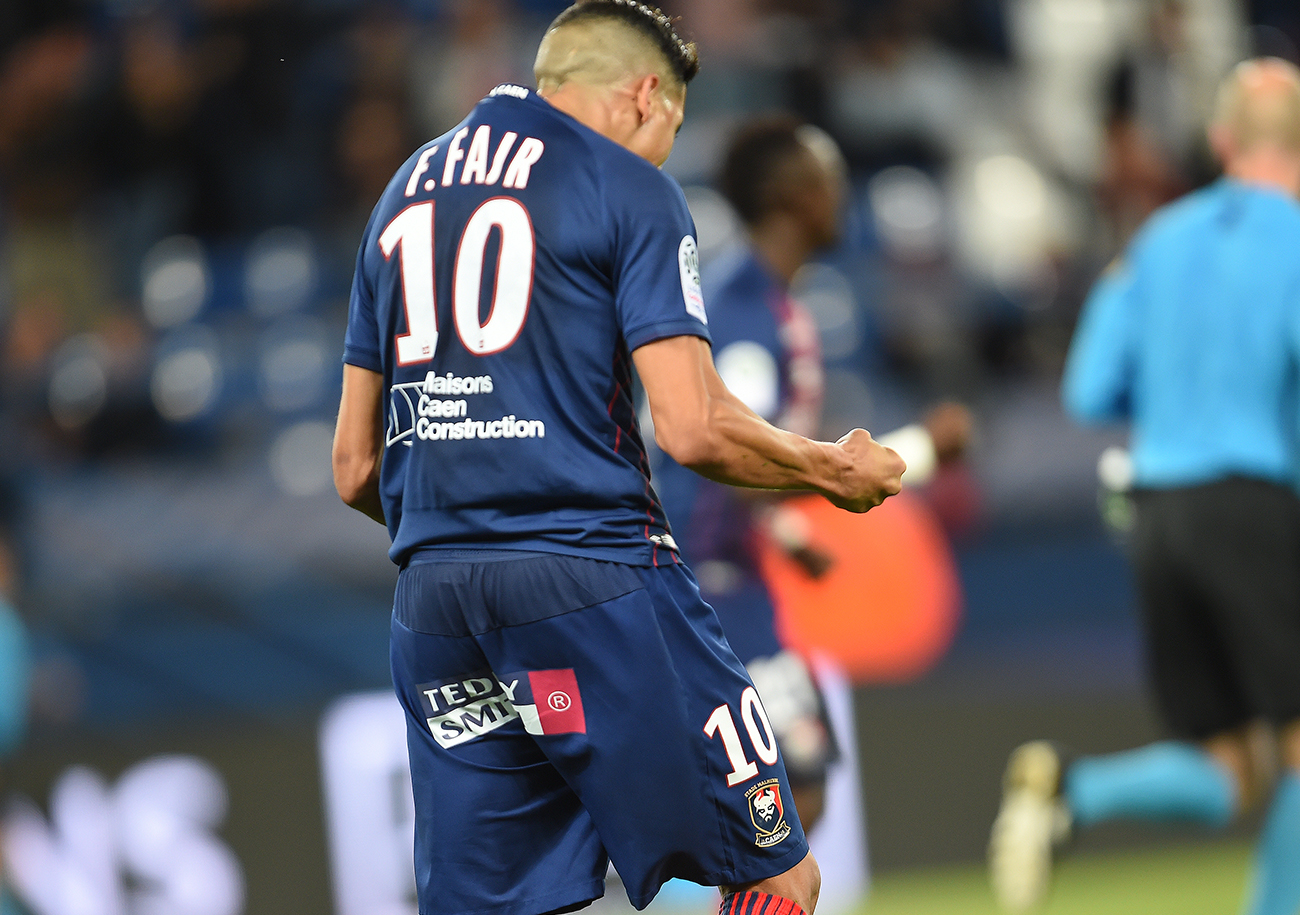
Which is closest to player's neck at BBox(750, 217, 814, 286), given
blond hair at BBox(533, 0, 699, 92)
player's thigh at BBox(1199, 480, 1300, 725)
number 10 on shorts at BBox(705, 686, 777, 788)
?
player's thigh at BBox(1199, 480, 1300, 725)

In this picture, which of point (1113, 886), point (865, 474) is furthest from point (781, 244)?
point (1113, 886)

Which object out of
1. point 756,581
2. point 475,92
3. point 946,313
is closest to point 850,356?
point 946,313

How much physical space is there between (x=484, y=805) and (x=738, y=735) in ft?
1.55

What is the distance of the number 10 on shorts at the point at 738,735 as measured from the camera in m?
3.06

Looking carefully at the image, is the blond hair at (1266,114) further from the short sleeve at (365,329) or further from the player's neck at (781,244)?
the short sleeve at (365,329)

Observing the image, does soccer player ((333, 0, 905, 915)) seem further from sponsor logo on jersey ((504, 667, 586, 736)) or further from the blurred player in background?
the blurred player in background

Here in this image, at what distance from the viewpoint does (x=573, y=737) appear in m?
3.03

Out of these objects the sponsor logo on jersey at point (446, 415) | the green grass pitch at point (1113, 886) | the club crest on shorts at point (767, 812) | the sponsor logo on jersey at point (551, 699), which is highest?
the sponsor logo on jersey at point (446, 415)

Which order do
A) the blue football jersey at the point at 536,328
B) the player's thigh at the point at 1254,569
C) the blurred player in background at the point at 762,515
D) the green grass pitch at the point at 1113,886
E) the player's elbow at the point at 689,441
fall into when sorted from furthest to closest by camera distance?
the green grass pitch at the point at 1113,886 < the player's thigh at the point at 1254,569 < the blurred player in background at the point at 762,515 < the blue football jersey at the point at 536,328 < the player's elbow at the point at 689,441

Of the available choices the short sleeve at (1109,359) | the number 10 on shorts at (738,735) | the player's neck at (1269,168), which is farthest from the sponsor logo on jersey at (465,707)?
the player's neck at (1269,168)

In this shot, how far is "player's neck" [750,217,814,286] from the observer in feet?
16.6

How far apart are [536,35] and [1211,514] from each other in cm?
653

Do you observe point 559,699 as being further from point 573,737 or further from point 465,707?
point 465,707

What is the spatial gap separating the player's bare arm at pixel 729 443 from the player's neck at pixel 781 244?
2.09 m
